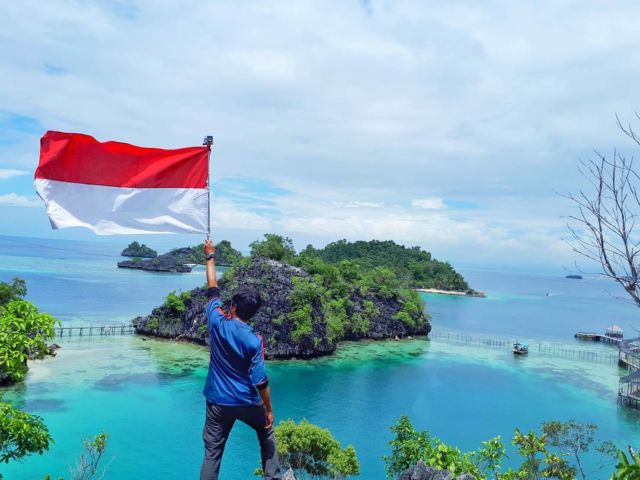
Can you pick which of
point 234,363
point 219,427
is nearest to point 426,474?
point 219,427

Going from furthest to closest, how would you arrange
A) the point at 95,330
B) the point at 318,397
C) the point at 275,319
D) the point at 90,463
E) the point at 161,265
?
the point at 161,265
the point at 95,330
the point at 275,319
the point at 318,397
the point at 90,463

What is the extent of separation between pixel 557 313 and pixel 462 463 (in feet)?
298

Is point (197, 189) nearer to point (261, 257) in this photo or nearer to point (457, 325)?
point (261, 257)

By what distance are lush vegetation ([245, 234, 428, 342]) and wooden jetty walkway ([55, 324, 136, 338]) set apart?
1424 centimetres

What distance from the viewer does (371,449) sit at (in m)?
21.9

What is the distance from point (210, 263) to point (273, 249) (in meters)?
46.2

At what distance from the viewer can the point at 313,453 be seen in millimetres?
14953

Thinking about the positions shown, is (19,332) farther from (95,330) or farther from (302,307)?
(95,330)

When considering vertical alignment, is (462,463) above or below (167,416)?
above

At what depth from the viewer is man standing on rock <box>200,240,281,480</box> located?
13.9ft

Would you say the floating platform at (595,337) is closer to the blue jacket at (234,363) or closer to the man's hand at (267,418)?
the man's hand at (267,418)

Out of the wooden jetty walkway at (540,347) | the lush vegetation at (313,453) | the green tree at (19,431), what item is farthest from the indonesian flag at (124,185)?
the wooden jetty walkway at (540,347)

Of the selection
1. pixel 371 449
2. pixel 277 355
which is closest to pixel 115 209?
pixel 371 449

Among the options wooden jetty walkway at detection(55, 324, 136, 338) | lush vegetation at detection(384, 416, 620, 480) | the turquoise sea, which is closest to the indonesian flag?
lush vegetation at detection(384, 416, 620, 480)
